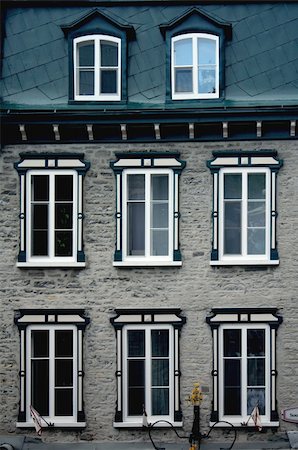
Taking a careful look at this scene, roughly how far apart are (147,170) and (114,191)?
83cm

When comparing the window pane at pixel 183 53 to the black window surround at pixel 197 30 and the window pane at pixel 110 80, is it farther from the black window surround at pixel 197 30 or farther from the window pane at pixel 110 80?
the window pane at pixel 110 80

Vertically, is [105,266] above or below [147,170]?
below

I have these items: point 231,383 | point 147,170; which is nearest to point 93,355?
point 231,383

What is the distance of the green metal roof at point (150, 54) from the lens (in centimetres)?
1659

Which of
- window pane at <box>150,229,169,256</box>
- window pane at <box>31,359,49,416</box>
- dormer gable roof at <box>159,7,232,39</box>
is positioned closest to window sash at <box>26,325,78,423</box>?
window pane at <box>31,359,49,416</box>

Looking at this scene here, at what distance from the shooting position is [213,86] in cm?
1662

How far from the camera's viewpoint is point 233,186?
16.6 m

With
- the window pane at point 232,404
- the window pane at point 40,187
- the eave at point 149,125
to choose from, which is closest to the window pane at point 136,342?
the window pane at point 232,404

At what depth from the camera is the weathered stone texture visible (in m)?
16.4

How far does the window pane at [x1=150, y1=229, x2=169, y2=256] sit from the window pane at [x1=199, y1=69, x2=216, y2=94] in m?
3.13

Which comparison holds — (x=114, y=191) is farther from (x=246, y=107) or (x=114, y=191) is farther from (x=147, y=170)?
(x=246, y=107)

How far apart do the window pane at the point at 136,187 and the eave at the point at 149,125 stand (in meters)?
0.81

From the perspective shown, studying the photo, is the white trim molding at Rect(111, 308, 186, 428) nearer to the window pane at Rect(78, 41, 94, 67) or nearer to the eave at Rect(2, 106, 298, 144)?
the eave at Rect(2, 106, 298, 144)

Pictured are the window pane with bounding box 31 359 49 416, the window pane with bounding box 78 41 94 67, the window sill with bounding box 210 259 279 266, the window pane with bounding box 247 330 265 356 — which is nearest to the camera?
the window sill with bounding box 210 259 279 266
